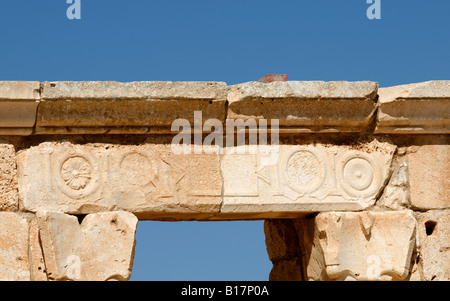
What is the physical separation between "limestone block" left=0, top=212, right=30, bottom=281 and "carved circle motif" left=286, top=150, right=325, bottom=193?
1704 mm

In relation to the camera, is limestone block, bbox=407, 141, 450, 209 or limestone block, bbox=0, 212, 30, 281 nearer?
limestone block, bbox=0, 212, 30, 281

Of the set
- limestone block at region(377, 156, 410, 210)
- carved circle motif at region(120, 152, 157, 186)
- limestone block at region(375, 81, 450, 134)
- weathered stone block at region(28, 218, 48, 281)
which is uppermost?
limestone block at region(375, 81, 450, 134)

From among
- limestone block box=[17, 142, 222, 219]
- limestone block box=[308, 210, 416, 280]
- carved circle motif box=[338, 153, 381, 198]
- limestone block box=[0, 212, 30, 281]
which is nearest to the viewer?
limestone block box=[0, 212, 30, 281]

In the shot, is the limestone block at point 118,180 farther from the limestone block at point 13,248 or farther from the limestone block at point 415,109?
the limestone block at point 415,109

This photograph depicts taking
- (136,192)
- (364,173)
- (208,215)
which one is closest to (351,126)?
(364,173)

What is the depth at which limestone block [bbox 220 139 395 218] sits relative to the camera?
18.7ft

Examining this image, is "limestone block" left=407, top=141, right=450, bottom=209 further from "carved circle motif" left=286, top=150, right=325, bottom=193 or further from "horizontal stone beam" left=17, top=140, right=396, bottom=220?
"carved circle motif" left=286, top=150, right=325, bottom=193

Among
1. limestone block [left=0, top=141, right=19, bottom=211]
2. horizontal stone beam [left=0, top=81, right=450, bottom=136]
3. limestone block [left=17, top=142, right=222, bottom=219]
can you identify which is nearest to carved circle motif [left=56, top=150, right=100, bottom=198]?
limestone block [left=17, top=142, right=222, bottom=219]

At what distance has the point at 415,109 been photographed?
583 centimetres

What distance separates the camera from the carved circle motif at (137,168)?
5.63 m

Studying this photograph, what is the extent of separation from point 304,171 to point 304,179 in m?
0.05

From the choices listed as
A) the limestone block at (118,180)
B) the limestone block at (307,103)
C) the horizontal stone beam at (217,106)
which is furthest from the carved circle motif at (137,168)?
the limestone block at (307,103)

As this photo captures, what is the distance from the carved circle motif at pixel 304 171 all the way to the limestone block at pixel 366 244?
22cm

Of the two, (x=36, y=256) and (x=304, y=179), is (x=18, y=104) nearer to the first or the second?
(x=36, y=256)
